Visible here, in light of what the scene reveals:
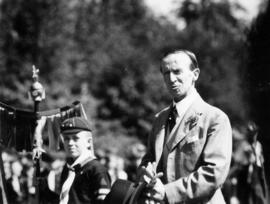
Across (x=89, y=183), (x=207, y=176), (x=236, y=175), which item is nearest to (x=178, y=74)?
(x=207, y=176)

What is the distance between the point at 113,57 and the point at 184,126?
93.8 ft

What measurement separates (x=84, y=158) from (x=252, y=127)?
590 centimetres

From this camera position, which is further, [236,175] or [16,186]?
[236,175]

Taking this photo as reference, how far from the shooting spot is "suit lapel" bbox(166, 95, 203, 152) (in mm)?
3834

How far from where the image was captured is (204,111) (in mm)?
3881

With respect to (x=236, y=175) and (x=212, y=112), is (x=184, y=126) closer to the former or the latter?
(x=212, y=112)

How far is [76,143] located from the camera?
5.73 m

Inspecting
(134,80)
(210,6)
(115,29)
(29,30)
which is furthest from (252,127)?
(210,6)

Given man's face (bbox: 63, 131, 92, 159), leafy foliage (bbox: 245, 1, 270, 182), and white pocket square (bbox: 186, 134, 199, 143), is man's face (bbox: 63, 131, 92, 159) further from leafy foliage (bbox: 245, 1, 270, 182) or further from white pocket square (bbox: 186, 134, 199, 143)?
leafy foliage (bbox: 245, 1, 270, 182)

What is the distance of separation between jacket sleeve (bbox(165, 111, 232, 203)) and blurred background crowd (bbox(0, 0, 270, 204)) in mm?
16327

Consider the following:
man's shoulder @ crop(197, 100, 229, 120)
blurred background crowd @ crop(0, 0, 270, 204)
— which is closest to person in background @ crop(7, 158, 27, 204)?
blurred background crowd @ crop(0, 0, 270, 204)

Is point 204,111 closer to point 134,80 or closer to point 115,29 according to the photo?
point 134,80

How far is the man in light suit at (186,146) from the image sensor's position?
11.9 ft

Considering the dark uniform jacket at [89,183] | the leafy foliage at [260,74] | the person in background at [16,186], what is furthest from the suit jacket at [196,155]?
the person in background at [16,186]
